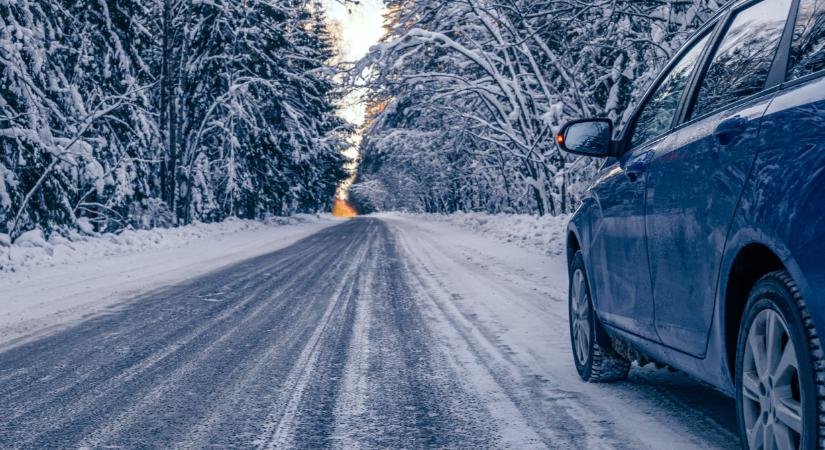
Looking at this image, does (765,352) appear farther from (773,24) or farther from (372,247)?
(372,247)

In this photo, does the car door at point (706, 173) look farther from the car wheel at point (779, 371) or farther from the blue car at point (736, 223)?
the car wheel at point (779, 371)

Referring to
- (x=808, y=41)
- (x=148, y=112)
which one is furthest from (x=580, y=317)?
(x=148, y=112)

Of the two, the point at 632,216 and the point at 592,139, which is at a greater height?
the point at 592,139

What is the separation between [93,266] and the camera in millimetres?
12984

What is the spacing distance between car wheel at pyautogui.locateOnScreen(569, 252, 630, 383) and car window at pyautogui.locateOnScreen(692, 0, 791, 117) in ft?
5.44

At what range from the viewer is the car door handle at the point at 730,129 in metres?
2.45

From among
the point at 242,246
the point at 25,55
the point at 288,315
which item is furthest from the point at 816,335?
the point at 242,246

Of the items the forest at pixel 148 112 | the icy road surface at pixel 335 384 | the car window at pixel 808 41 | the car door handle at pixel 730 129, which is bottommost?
the icy road surface at pixel 335 384

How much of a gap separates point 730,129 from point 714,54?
880 millimetres

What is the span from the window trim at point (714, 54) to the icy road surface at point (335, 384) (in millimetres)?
1511

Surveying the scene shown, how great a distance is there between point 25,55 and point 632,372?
1380 centimetres

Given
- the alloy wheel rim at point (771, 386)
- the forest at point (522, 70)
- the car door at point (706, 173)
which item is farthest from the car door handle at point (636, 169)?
the forest at point (522, 70)

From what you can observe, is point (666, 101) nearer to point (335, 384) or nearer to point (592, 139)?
point (592, 139)

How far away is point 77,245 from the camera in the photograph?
49.2 ft
